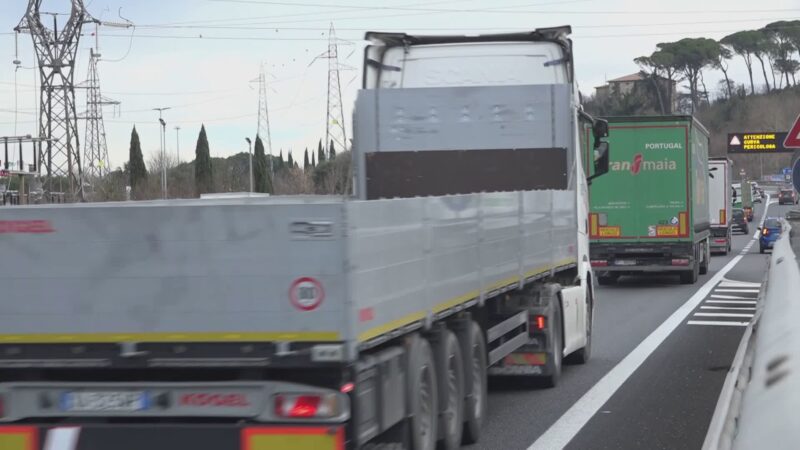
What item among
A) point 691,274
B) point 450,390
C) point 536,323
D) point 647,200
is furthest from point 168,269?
point 691,274

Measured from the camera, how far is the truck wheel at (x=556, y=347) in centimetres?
1313

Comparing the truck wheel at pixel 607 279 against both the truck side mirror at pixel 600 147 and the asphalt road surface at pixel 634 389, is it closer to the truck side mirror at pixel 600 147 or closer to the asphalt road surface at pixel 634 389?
the asphalt road surface at pixel 634 389

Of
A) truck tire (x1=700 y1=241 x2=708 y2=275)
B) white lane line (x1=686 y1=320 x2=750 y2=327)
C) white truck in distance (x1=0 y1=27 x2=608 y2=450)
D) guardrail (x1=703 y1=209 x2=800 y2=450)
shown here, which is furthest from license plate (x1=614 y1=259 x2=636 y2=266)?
white truck in distance (x1=0 y1=27 x2=608 y2=450)

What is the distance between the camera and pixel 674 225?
3027 cm

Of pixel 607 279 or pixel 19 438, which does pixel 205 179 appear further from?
pixel 19 438

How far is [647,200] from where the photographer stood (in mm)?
30078

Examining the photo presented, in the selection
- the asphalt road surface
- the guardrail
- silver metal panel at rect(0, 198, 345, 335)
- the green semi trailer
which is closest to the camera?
the guardrail

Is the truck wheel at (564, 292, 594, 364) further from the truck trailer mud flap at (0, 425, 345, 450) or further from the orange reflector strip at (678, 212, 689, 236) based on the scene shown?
the orange reflector strip at (678, 212, 689, 236)

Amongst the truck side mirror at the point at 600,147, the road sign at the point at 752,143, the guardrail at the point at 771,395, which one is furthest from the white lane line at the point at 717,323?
the road sign at the point at 752,143

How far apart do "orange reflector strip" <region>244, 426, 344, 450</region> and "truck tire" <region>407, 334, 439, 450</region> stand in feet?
4.58

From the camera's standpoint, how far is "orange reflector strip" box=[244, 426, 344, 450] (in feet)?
22.1

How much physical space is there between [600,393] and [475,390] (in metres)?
3.14

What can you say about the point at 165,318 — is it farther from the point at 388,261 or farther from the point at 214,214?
the point at 388,261

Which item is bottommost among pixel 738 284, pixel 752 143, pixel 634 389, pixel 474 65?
pixel 738 284
